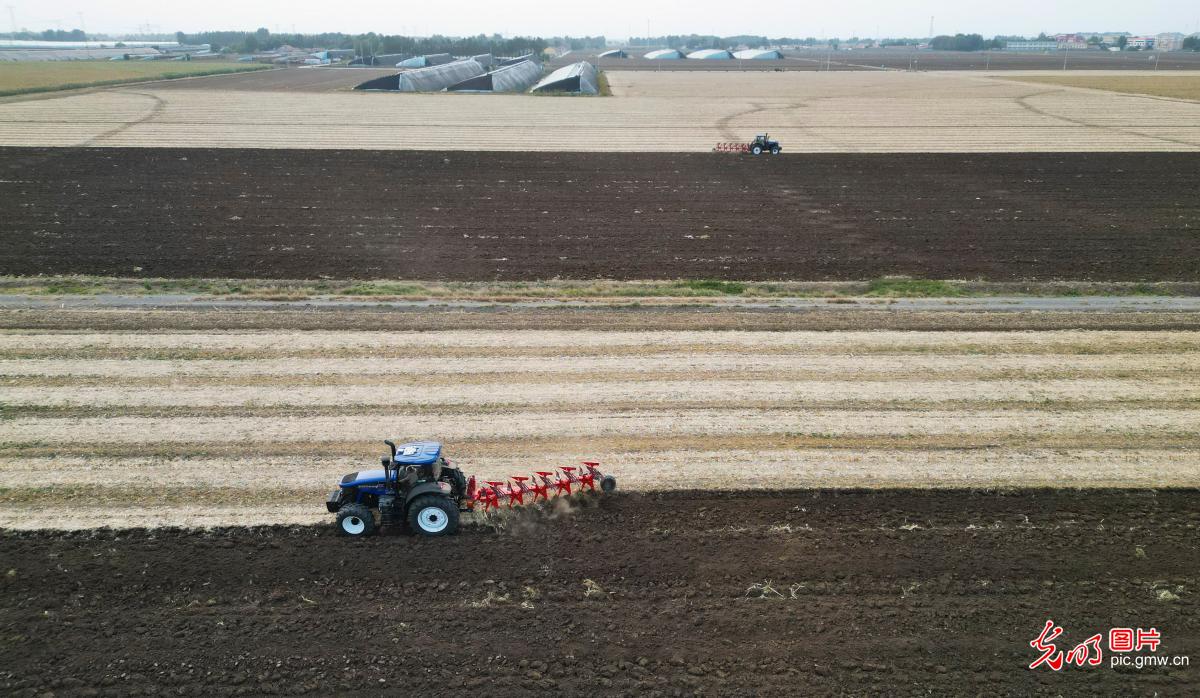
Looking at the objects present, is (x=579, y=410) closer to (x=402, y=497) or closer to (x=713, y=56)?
(x=402, y=497)

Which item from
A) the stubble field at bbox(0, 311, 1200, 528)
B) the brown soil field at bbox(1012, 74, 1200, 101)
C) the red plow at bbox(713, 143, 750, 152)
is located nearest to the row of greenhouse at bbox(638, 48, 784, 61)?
the brown soil field at bbox(1012, 74, 1200, 101)

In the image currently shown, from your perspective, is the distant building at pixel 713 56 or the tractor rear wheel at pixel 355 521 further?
the distant building at pixel 713 56

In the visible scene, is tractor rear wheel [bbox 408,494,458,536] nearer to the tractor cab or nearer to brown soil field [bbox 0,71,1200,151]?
the tractor cab

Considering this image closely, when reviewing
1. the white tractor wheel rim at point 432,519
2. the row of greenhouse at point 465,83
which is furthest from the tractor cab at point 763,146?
the row of greenhouse at point 465,83

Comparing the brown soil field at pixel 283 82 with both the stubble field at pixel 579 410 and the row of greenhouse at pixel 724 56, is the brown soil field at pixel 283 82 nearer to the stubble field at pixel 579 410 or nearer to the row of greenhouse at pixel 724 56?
the stubble field at pixel 579 410

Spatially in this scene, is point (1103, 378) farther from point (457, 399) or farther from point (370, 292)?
point (370, 292)

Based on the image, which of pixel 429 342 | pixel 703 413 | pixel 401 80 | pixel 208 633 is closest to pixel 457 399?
pixel 429 342

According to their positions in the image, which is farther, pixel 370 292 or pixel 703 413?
pixel 370 292
